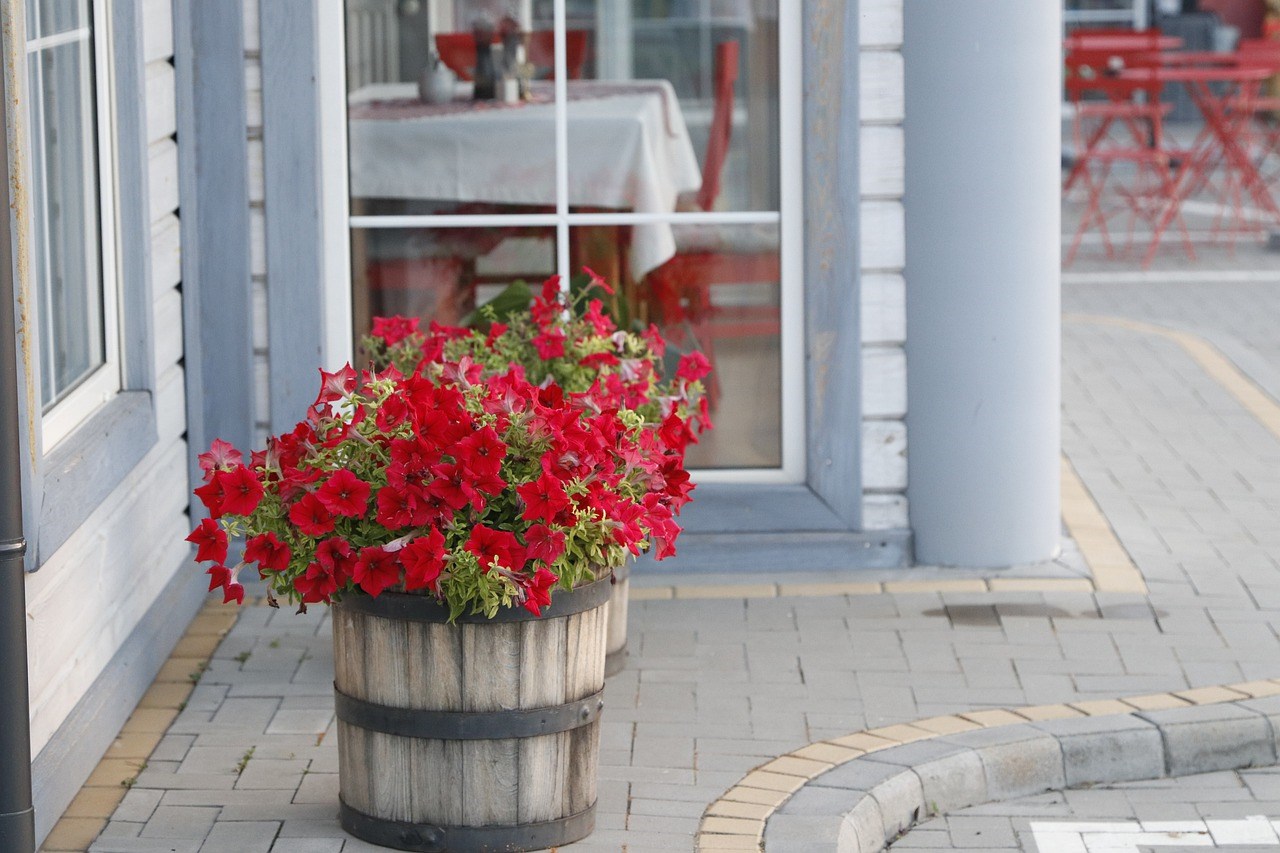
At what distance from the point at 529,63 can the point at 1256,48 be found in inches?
430

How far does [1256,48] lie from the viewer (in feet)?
50.1

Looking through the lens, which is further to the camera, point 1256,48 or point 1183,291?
point 1256,48

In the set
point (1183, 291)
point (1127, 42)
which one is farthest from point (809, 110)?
point (1127, 42)

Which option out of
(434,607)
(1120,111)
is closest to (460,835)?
(434,607)

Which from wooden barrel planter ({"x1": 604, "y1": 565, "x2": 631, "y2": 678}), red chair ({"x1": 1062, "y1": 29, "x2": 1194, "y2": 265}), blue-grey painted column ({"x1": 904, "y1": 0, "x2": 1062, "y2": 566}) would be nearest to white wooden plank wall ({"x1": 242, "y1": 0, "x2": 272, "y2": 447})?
wooden barrel planter ({"x1": 604, "y1": 565, "x2": 631, "y2": 678})

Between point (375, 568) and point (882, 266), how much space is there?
8.46 feet

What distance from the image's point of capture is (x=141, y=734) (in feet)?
14.8

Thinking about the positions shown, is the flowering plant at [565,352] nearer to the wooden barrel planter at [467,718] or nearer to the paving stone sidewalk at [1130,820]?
the wooden barrel planter at [467,718]

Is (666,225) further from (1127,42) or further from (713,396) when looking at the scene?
(1127,42)

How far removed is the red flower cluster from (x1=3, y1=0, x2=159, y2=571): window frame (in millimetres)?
382

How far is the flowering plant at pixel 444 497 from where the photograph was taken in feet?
11.4

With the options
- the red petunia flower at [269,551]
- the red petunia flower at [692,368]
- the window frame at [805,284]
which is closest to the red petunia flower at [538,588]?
the red petunia flower at [269,551]

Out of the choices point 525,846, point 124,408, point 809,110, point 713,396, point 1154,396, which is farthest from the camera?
point 1154,396

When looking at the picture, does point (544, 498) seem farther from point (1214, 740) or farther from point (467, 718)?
point (1214, 740)
